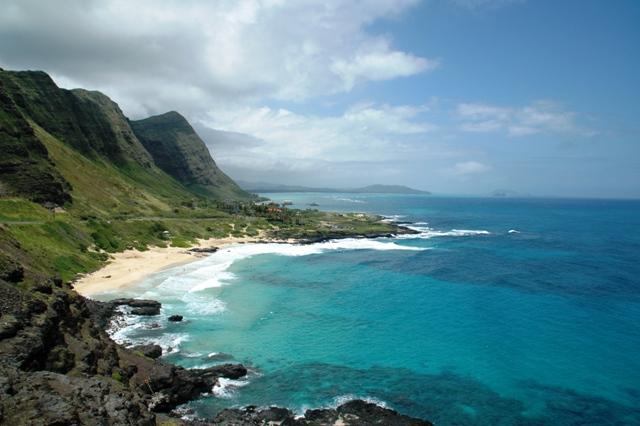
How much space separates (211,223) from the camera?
13725 centimetres

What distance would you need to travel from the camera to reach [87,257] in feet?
231

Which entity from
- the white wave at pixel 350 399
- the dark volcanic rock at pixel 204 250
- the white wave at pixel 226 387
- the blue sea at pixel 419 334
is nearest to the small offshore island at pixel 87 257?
the white wave at pixel 226 387

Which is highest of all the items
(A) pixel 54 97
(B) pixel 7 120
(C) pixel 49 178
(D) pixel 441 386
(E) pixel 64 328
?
(A) pixel 54 97

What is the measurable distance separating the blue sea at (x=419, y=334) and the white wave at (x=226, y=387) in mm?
161

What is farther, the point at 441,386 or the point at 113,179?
the point at 113,179

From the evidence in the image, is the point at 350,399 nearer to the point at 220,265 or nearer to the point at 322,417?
the point at 322,417

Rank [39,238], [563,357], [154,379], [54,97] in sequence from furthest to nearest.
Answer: [54,97] → [39,238] → [563,357] → [154,379]

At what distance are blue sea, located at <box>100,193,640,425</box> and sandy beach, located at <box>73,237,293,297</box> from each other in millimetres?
3228

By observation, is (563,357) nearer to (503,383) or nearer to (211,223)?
(503,383)

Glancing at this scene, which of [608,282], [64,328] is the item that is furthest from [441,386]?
[608,282]

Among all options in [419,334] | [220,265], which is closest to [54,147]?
[220,265]

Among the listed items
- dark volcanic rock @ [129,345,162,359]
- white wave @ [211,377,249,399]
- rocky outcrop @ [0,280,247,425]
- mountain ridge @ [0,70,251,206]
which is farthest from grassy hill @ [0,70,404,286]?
white wave @ [211,377,249,399]

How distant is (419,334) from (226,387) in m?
24.5

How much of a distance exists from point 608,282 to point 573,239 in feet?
222
